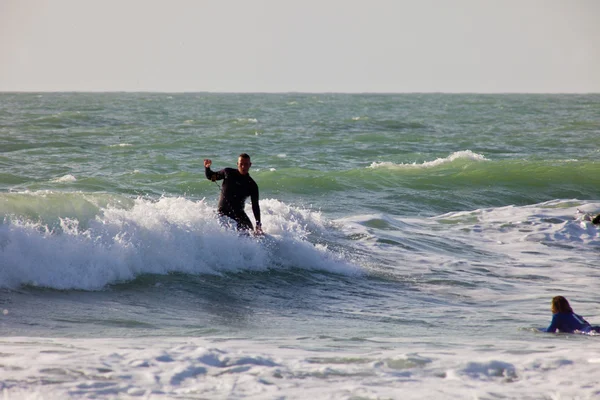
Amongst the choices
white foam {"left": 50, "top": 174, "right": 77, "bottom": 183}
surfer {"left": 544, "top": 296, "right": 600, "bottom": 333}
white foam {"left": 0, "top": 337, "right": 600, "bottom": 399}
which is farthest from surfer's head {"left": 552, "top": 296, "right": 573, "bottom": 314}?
white foam {"left": 50, "top": 174, "right": 77, "bottom": 183}

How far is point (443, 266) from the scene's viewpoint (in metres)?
13.4

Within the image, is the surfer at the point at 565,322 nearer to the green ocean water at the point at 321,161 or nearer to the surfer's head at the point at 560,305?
the surfer's head at the point at 560,305

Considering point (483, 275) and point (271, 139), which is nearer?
point (483, 275)

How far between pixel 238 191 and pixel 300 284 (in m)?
1.65

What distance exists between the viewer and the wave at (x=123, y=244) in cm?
1018

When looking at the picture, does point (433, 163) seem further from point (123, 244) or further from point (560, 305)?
point (560, 305)

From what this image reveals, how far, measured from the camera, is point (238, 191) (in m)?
12.1

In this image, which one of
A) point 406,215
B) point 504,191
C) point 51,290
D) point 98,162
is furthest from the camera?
point 98,162

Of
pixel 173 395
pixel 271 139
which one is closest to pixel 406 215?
pixel 173 395

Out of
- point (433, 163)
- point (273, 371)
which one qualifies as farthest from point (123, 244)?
point (433, 163)

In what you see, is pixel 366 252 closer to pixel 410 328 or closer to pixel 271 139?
pixel 410 328

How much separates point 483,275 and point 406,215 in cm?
634

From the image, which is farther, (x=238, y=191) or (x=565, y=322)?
(x=238, y=191)

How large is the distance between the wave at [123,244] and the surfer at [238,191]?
0.22 meters
